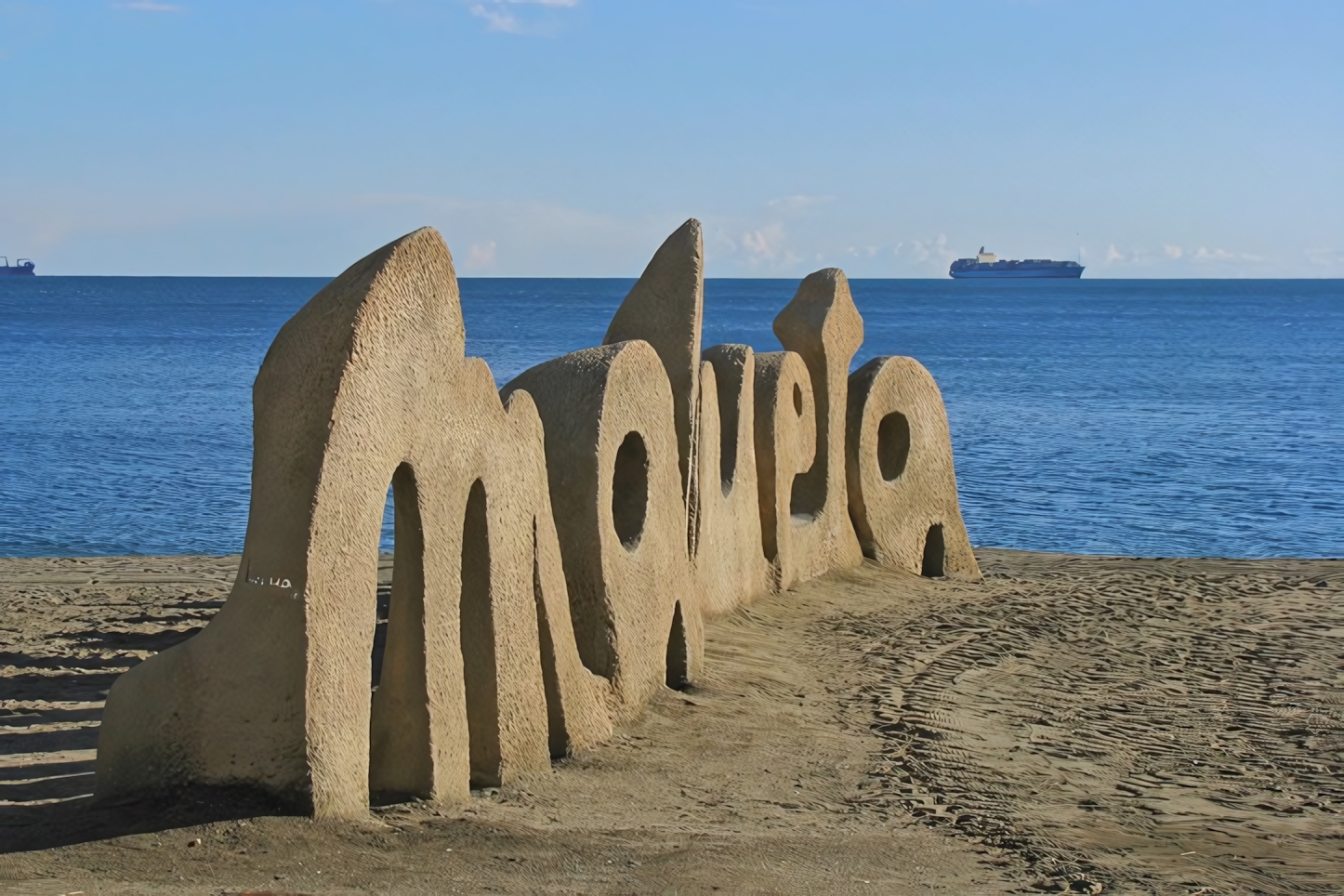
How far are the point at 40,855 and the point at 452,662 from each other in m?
1.76

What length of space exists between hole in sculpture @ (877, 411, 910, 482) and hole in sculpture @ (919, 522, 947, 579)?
66 cm

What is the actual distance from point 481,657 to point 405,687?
0.60 metres

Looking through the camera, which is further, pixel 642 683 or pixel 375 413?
pixel 642 683

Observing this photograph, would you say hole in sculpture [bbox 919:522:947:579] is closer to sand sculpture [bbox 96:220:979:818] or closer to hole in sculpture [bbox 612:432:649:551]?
sand sculpture [bbox 96:220:979:818]

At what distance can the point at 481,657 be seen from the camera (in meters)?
6.86

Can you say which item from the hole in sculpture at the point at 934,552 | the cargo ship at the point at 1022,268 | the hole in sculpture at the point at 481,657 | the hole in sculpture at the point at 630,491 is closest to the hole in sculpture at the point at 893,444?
the hole in sculpture at the point at 934,552

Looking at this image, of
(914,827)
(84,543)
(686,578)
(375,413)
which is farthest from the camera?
(84,543)

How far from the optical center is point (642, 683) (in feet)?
A: 28.0

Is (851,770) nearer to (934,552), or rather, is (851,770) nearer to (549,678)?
(549,678)

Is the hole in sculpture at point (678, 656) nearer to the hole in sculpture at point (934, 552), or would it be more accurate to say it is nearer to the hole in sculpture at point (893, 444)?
the hole in sculpture at point (893, 444)

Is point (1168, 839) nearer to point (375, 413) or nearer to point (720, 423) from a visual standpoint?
point (375, 413)

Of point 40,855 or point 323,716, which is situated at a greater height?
point 323,716

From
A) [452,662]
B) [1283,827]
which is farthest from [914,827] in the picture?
[452,662]

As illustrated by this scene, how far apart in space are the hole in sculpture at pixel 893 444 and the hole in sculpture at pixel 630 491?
502cm
